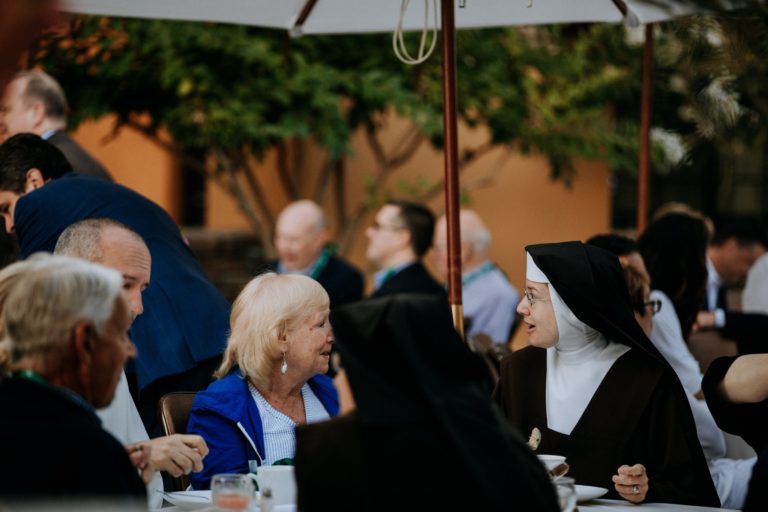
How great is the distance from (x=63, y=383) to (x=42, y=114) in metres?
3.55

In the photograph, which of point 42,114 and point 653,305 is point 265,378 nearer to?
point 653,305

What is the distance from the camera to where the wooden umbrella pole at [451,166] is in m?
4.48

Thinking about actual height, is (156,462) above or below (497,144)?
below

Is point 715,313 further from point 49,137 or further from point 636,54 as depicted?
point 636,54

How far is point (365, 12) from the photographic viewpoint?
521cm

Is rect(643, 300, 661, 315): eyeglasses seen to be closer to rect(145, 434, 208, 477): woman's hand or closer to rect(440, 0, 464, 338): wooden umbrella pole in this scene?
rect(440, 0, 464, 338): wooden umbrella pole

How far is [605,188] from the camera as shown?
10992mm

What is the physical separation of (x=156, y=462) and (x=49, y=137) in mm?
3097

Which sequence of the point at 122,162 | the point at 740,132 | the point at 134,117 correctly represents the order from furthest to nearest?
the point at 122,162
the point at 740,132
the point at 134,117

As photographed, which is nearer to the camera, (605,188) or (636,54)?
(636,54)

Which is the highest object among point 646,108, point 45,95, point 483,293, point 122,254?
point 45,95

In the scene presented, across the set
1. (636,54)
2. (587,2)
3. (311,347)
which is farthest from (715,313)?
(636,54)

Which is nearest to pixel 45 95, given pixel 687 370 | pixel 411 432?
pixel 687 370

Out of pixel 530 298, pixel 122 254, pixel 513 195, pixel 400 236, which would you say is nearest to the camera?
pixel 122 254
